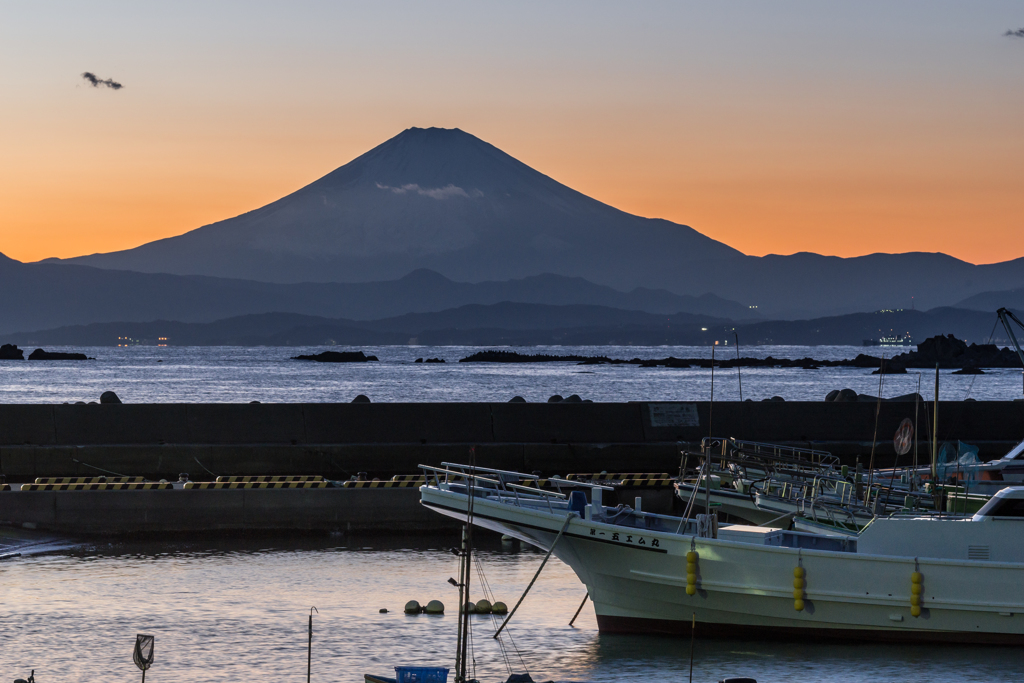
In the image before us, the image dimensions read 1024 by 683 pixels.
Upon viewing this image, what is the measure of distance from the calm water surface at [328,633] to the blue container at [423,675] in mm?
1777

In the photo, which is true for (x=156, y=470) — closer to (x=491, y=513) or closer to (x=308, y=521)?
(x=308, y=521)

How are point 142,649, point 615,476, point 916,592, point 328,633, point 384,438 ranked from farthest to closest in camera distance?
point 384,438
point 615,476
point 328,633
point 916,592
point 142,649

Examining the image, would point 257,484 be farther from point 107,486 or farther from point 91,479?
point 91,479

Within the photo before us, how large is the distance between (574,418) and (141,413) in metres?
10.1

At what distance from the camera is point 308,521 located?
2314 cm

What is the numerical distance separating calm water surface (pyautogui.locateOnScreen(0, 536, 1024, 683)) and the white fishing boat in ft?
1.01

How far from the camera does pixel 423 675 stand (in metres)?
11.6

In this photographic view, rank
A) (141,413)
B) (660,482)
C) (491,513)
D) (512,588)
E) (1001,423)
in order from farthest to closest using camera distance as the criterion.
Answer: (1001,423), (141,413), (660,482), (512,588), (491,513)

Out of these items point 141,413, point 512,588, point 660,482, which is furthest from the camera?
point 141,413

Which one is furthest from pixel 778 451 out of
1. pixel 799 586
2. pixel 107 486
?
pixel 107 486

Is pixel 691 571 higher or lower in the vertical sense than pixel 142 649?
higher

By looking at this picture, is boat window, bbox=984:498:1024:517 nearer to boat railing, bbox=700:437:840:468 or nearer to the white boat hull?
the white boat hull

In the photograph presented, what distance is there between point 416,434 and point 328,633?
1276 centimetres

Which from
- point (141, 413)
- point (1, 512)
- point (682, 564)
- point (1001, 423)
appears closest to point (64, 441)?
point (141, 413)
